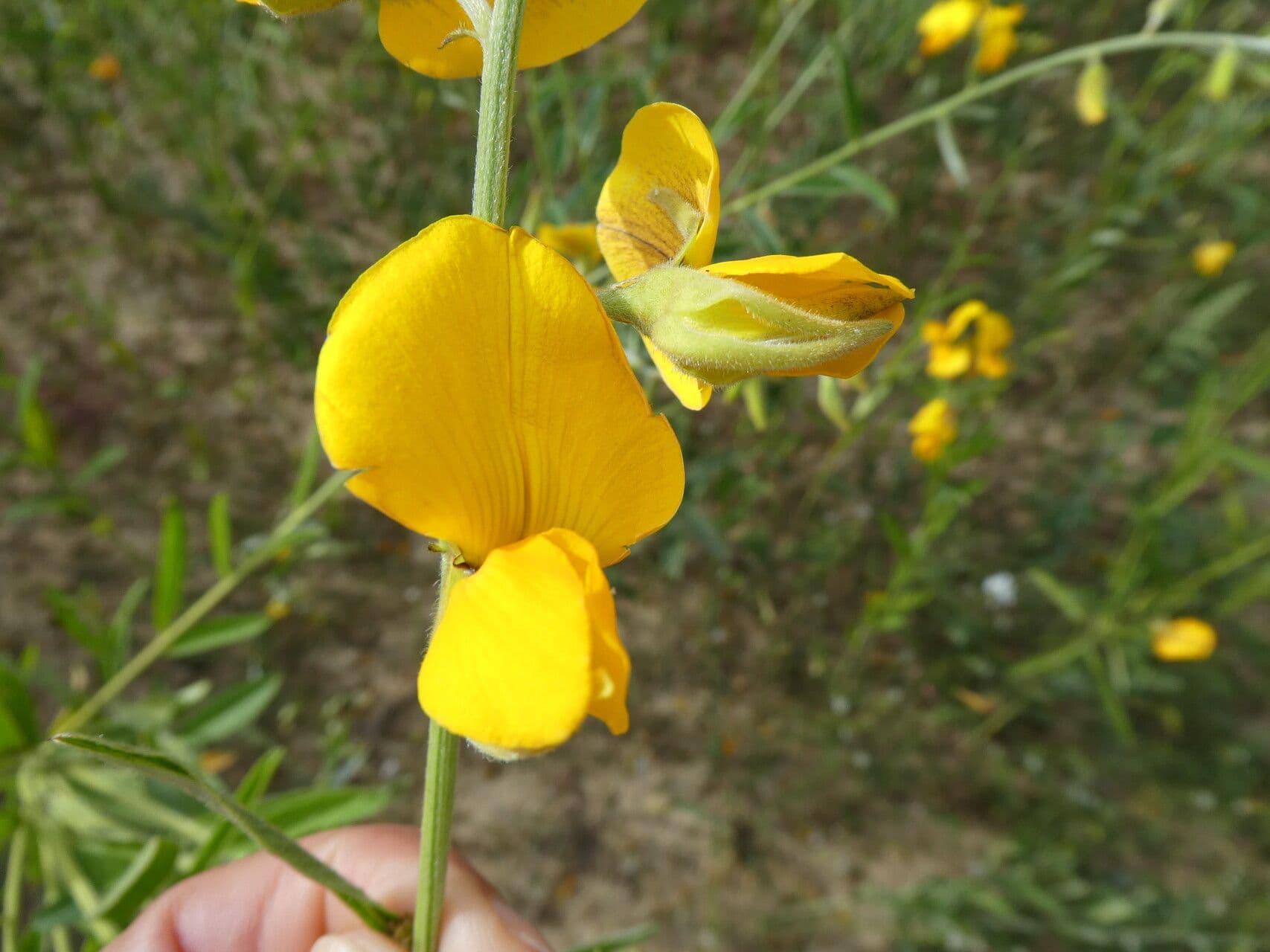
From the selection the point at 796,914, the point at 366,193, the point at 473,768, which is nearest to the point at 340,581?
the point at 473,768

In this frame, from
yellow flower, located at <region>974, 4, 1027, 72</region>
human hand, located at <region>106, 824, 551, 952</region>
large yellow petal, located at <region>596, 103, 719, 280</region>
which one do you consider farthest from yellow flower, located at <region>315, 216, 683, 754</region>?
yellow flower, located at <region>974, 4, 1027, 72</region>

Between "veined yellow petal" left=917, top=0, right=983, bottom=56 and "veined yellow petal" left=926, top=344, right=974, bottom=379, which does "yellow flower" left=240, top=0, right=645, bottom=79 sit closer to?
"veined yellow petal" left=926, top=344, right=974, bottom=379

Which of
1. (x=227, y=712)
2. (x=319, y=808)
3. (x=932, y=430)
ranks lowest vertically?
(x=227, y=712)

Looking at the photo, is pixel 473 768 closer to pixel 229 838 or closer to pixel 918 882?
pixel 229 838

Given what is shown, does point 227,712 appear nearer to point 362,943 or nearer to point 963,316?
point 362,943

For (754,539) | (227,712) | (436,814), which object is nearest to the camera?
(436,814)

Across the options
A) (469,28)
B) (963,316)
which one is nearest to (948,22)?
(963,316)
